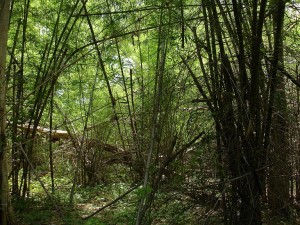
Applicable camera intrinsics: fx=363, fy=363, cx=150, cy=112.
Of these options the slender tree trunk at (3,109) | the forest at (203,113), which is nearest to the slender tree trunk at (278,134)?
the forest at (203,113)

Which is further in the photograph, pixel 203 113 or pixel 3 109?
pixel 3 109

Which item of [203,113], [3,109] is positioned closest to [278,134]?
[203,113]

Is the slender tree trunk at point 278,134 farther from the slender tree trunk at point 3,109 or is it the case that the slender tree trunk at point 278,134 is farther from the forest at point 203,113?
the slender tree trunk at point 3,109

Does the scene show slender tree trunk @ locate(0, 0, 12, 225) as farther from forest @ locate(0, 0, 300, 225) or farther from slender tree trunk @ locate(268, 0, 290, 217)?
slender tree trunk @ locate(268, 0, 290, 217)

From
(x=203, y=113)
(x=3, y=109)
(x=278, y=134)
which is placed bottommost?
(x=278, y=134)

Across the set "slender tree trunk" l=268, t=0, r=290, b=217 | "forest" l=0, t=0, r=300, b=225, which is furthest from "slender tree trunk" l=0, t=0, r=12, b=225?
"slender tree trunk" l=268, t=0, r=290, b=217

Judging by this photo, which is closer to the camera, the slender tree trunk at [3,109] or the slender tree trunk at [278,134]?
the slender tree trunk at [278,134]

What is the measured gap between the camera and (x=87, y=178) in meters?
5.04

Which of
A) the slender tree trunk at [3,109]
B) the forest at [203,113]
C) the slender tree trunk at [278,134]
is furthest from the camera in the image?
the slender tree trunk at [3,109]

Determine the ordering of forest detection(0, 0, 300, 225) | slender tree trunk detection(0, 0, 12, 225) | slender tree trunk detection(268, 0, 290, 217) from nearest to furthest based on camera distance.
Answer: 1. forest detection(0, 0, 300, 225)
2. slender tree trunk detection(268, 0, 290, 217)
3. slender tree trunk detection(0, 0, 12, 225)

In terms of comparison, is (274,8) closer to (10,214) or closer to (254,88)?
(254,88)

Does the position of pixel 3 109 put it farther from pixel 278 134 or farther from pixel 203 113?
pixel 278 134

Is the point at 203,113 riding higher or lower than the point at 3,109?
lower

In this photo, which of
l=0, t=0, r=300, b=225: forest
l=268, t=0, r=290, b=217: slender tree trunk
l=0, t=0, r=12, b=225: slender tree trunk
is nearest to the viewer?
l=0, t=0, r=300, b=225: forest
